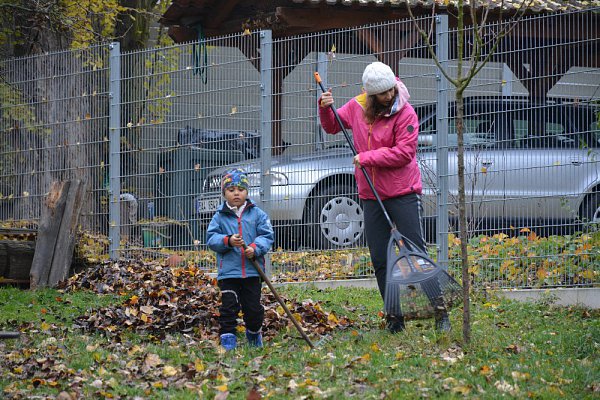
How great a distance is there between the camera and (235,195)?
7.50m

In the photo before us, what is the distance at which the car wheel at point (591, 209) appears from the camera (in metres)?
8.77

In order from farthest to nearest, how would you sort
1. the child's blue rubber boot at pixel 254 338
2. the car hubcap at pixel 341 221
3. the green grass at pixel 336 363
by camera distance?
1. the car hubcap at pixel 341 221
2. the child's blue rubber boot at pixel 254 338
3. the green grass at pixel 336 363

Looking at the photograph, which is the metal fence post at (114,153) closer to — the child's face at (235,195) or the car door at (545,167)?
the child's face at (235,195)

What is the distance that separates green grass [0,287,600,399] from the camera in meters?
5.62

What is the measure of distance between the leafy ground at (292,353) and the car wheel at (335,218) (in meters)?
0.67

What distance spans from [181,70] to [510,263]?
3.94 meters

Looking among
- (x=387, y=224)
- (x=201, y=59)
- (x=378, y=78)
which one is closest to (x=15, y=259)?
(x=201, y=59)

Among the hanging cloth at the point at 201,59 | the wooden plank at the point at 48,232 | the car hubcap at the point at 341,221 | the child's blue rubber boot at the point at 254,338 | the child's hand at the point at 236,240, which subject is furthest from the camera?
the hanging cloth at the point at 201,59

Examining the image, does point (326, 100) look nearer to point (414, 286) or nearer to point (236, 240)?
point (236, 240)

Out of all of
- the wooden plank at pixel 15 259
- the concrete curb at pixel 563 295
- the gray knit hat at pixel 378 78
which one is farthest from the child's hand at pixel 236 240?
the wooden plank at pixel 15 259

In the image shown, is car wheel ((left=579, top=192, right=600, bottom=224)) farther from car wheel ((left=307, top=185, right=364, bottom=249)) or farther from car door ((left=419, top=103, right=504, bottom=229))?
car wheel ((left=307, top=185, right=364, bottom=249))

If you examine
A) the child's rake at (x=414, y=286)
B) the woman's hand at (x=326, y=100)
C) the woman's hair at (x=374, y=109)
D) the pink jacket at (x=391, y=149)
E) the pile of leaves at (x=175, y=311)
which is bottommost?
the pile of leaves at (x=175, y=311)

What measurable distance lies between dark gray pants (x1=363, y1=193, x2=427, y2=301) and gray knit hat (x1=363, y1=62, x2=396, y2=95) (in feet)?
2.67

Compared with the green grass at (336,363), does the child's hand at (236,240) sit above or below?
above
